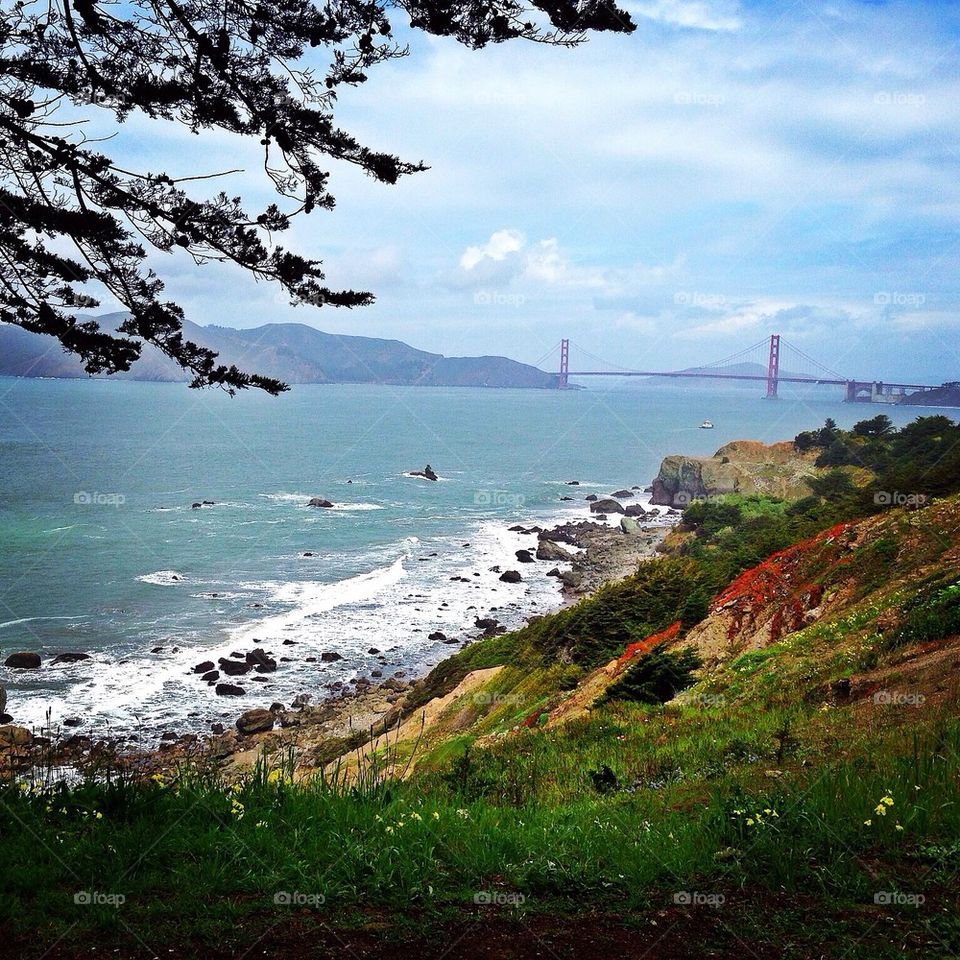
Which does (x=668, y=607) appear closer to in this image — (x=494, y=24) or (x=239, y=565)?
(x=494, y=24)

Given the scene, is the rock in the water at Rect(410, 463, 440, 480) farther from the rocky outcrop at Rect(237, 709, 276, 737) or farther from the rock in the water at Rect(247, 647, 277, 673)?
the rocky outcrop at Rect(237, 709, 276, 737)

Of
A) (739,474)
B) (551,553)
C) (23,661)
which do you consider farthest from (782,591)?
(739,474)

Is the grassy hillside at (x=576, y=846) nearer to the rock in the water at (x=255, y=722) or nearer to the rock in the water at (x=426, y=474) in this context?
the rock in the water at (x=255, y=722)

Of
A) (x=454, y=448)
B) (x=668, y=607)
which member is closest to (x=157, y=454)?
(x=454, y=448)

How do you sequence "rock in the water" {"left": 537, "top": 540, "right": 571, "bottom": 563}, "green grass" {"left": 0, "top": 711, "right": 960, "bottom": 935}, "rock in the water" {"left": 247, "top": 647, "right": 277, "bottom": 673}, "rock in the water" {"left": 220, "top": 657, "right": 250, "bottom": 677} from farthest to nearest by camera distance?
"rock in the water" {"left": 537, "top": 540, "right": 571, "bottom": 563} → "rock in the water" {"left": 247, "top": 647, "right": 277, "bottom": 673} → "rock in the water" {"left": 220, "top": 657, "right": 250, "bottom": 677} → "green grass" {"left": 0, "top": 711, "right": 960, "bottom": 935}

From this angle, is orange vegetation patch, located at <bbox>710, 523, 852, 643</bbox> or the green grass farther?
orange vegetation patch, located at <bbox>710, 523, 852, 643</bbox>

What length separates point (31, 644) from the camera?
106ft

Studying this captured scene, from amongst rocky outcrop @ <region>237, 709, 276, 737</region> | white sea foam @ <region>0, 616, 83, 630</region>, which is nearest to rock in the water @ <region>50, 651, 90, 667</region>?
white sea foam @ <region>0, 616, 83, 630</region>

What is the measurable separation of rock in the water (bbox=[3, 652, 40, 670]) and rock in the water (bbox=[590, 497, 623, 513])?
148 feet

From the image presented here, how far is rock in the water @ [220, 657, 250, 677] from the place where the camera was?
31219 millimetres

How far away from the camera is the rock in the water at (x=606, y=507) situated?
66.8 meters

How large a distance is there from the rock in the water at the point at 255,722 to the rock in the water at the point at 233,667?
3932mm

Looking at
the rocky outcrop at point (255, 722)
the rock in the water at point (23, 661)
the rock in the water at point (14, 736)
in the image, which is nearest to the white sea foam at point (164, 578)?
the rock in the water at point (23, 661)

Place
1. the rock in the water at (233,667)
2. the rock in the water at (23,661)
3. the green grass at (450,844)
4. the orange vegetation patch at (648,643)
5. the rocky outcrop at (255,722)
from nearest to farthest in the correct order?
the green grass at (450,844) → the orange vegetation patch at (648,643) → the rocky outcrop at (255,722) → the rock in the water at (23,661) → the rock in the water at (233,667)
